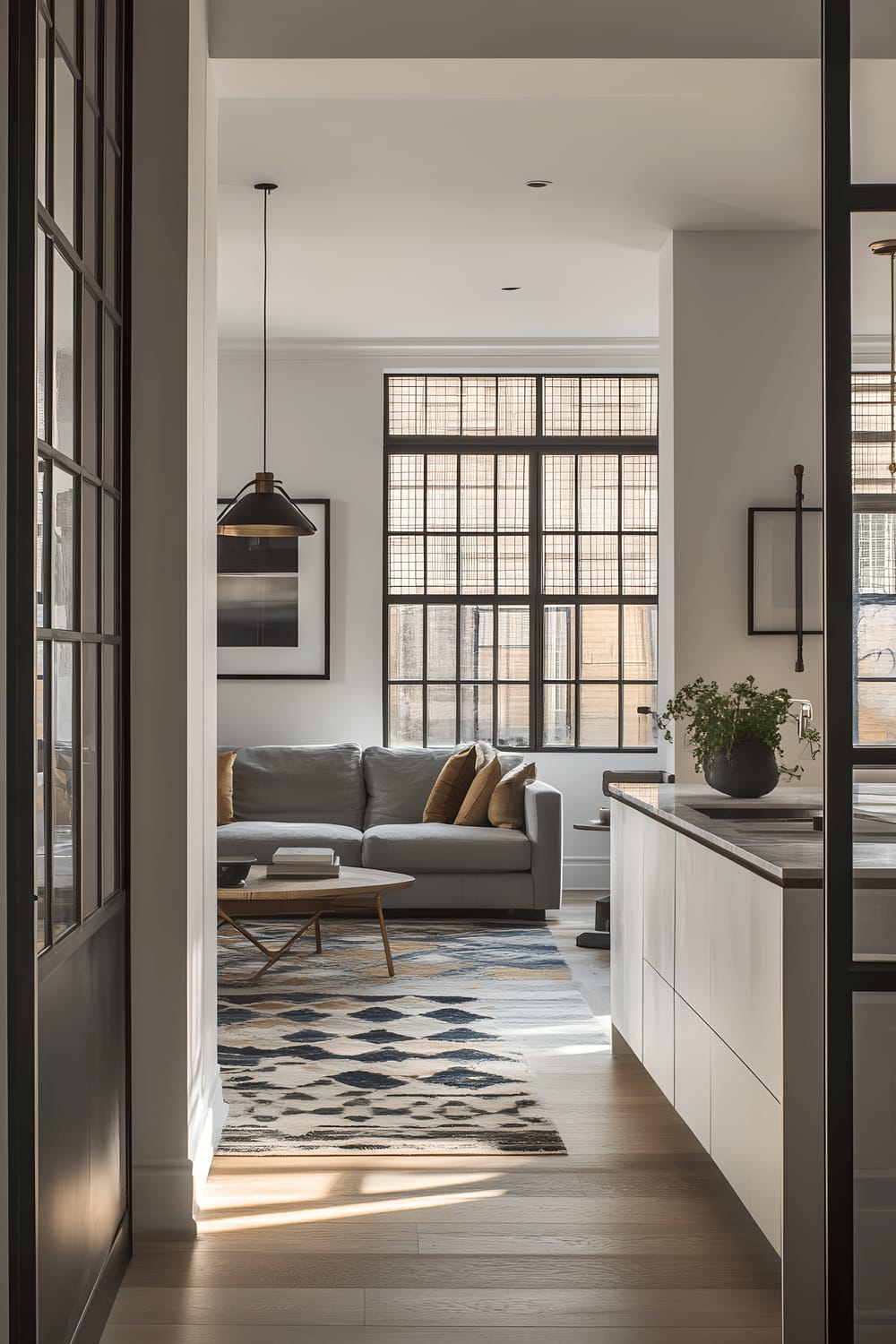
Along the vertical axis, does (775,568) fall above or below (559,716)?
above

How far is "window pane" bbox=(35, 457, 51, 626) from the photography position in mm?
1961

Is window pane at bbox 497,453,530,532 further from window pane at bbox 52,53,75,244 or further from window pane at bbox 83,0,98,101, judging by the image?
window pane at bbox 52,53,75,244

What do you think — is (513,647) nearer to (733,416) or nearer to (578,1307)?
(733,416)

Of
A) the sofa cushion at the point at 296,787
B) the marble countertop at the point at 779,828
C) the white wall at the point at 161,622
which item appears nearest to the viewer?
the marble countertop at the point at 779,828

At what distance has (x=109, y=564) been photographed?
264 centimetres

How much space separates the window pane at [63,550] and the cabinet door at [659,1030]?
1.89m

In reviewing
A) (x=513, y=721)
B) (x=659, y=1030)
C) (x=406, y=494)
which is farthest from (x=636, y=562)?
(x=659, y=1030)

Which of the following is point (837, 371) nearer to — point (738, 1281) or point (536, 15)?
point (536, 15)

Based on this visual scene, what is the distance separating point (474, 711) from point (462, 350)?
221cm

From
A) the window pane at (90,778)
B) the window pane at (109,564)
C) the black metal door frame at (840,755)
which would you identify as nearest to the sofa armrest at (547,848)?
the window pane at (109,564)

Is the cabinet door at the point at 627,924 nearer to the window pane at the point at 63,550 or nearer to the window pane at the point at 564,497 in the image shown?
the window pane at the point at 63,550

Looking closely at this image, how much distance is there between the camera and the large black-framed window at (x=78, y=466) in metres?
2.01

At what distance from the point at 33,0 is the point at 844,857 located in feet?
6.13

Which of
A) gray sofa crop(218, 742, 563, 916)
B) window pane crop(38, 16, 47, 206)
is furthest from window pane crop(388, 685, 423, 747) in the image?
window pane crop(38, 16, 47, 206)
